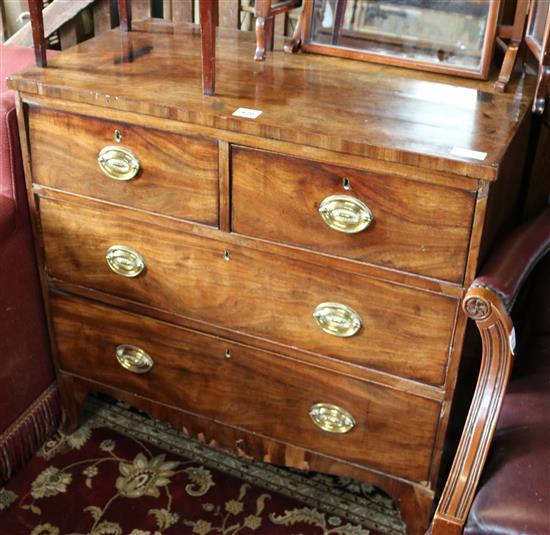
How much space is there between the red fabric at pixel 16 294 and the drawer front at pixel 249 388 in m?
0.06

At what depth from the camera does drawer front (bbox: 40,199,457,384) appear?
139cm

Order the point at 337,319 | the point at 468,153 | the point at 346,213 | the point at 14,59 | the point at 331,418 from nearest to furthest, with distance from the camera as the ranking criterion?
the point at 468,153
the point at 346,213
the point at 337,319
the point at 331,418
the point at 14,59

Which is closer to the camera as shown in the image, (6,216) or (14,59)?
(6,216)

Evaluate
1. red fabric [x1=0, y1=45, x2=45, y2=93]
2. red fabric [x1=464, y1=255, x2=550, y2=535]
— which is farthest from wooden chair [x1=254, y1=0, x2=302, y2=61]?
red fabric [x1=464, y1=255, x2=550, y2=535]

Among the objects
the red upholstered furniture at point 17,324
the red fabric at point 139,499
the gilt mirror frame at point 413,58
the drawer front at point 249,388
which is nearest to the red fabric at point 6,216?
the red upholstered furniture at point 17,324

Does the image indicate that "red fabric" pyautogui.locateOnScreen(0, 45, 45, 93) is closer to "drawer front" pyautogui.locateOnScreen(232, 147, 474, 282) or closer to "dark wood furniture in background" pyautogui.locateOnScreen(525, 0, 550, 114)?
"drawer front" pyautogui.locateOnScreen(232, 147, 474, 282)

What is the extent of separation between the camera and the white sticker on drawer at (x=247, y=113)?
1.35 metres

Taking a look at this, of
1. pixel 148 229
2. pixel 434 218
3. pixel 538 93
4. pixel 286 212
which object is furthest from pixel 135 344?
pixel 538 93

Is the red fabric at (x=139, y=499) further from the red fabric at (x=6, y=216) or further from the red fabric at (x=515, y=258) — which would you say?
the red fabric at (x=515, y=258)

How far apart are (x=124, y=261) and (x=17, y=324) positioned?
12.8 inches

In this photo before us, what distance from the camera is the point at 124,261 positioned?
1599 mm

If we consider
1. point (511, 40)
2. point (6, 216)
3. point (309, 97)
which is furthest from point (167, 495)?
point (511, 40)

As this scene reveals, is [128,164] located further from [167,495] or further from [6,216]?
[167,495]

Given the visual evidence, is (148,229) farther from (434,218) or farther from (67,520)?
(67,520)
